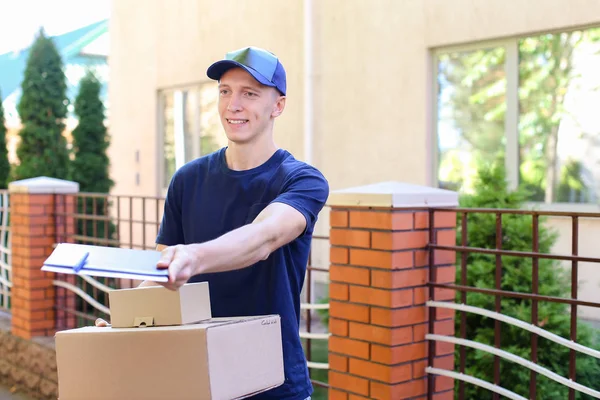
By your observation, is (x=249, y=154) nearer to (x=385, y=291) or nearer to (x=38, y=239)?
(x=385, y=291)

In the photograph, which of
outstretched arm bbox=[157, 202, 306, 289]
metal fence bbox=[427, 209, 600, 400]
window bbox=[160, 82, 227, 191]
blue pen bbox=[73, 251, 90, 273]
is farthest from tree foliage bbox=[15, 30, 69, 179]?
blue pen bbox=[73, 251, 90, 273]

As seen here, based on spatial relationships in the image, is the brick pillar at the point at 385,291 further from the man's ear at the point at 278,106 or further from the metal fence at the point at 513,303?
the man's ear at the point at 278,106

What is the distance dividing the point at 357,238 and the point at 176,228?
137 cm

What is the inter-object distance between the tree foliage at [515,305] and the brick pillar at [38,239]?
10.3ft

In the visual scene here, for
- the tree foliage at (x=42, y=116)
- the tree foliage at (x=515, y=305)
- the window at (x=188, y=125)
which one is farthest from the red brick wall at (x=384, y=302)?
the window at (x=188, y=125)

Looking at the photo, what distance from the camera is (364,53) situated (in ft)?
25.9

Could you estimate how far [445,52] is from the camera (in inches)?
290

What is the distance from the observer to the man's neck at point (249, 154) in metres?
2.10

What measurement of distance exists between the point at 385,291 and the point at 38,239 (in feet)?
11.9

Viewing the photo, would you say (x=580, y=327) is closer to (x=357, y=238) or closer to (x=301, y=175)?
(x=357, y=238)

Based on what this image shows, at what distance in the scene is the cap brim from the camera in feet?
6.64

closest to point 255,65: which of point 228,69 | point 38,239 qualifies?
point 228,69

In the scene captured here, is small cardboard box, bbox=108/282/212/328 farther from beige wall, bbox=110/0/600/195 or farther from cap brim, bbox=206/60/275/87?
beige wall, bbox=110/0/600/195

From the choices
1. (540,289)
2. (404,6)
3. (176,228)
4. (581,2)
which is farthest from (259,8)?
(176,228)
